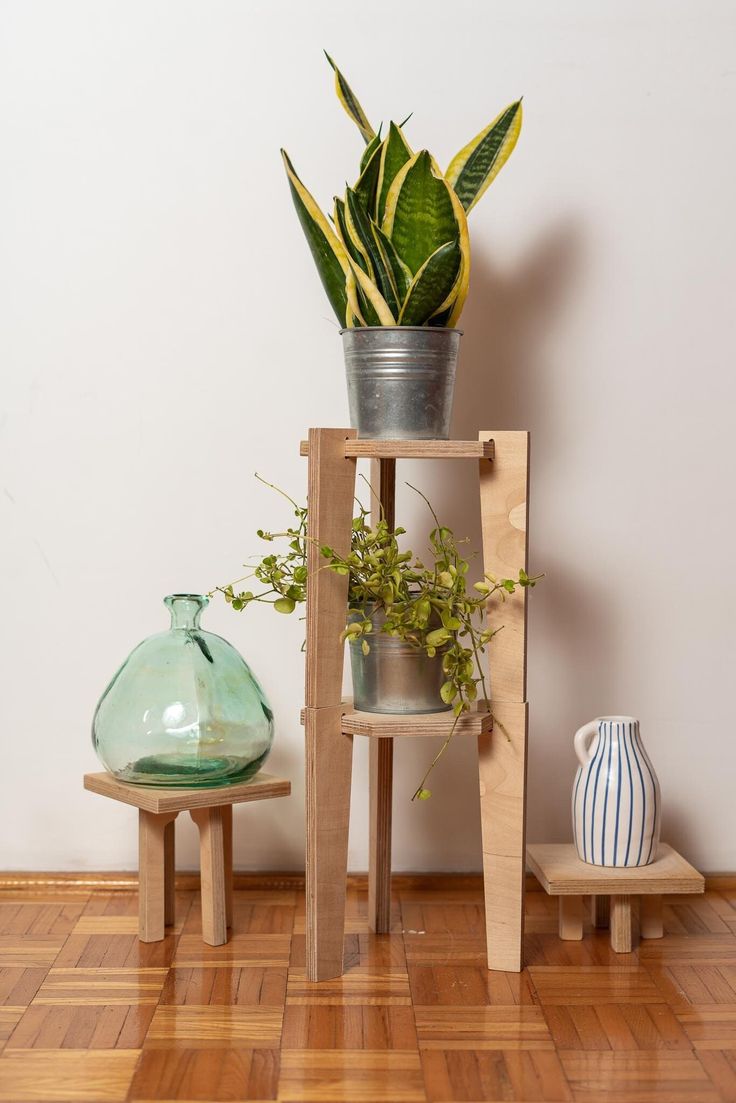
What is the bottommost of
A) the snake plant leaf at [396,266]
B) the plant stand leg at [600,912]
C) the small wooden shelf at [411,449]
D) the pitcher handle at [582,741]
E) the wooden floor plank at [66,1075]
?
the wooden floor plank at [66,1075]

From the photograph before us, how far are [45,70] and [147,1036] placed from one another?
1650 millimetres

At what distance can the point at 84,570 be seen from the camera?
2184 mm

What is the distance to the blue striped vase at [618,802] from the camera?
187 cm

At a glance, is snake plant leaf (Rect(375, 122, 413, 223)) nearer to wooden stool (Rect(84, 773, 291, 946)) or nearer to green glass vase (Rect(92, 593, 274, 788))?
green glass vase (Rect(92, 593, 274, 788))

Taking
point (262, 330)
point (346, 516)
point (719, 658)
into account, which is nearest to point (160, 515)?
point (262, 330)

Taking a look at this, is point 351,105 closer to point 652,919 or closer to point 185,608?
point 185,608

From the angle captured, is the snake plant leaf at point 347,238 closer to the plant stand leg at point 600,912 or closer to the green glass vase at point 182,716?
the green glass vase at point 182,716

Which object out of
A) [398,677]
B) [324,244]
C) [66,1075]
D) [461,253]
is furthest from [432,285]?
[66,1075]

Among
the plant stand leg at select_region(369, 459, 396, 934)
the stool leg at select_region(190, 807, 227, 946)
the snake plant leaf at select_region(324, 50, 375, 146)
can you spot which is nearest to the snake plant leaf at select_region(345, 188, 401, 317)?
the snake plant leaf at select_region(324, 50, 375, 146)

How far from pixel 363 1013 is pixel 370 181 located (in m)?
1.21

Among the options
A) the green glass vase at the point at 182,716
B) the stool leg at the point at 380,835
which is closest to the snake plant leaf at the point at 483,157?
the green glass vase at the point at 182,716

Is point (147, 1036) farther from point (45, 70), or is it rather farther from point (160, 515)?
point (45, 70)

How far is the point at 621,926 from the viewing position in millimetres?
1850

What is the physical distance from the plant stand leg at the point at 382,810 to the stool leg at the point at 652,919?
0.43 meters
